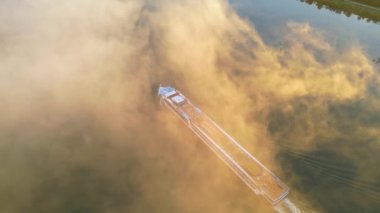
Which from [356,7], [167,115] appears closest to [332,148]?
[167,115]

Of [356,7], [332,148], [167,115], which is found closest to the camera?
[332,148]

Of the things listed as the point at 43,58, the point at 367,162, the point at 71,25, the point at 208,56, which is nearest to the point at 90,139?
the point at 43,58

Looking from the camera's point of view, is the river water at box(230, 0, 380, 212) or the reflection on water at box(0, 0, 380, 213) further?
the river water at box(230, 0, 380, 212)

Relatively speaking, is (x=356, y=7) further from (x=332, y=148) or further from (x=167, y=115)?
(x=167, y=115)

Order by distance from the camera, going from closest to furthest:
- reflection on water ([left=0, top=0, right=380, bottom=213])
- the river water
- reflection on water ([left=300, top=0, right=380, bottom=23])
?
reflection on water ([left=0, top=0, right=380, bottom=213]), the river water, reflection on water ([left=300, top=0, right=380, bottom=23])

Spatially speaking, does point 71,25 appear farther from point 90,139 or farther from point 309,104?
point 309,104

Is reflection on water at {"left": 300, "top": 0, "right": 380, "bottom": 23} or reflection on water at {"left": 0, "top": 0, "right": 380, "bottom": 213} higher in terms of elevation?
reflection on water at {"left": 300, "top": 0, "right": 380, "bottom": 23}

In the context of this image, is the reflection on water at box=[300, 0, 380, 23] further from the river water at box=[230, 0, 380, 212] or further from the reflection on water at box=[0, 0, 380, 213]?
the river water at box=[230, 0, 380, 212]

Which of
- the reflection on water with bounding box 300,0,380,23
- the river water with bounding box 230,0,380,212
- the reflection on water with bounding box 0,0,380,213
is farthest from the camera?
the reflection on water with bounding box 300,0,380,23

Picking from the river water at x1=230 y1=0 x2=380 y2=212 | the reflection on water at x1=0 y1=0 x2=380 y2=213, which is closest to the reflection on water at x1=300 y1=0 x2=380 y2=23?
the reflection on water at x1=0 y1=0 x2=380 y2=213

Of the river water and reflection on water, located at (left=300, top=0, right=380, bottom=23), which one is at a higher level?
reflection on water, located at (left=300, top=0, right=380, bottom=23)

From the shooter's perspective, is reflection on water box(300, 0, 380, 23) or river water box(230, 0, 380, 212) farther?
reflection on water box(300, 0, 380, 23)
